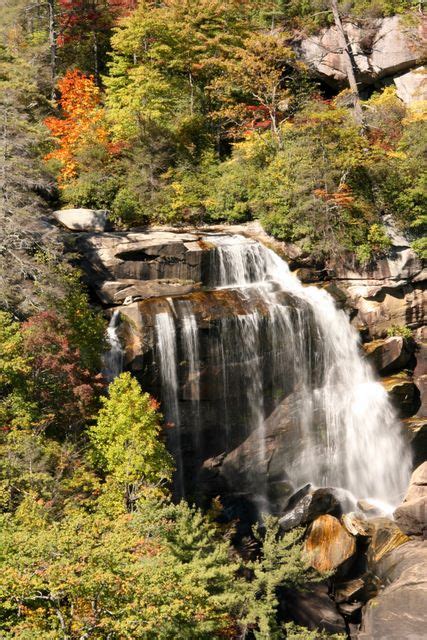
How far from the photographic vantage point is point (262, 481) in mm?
21734

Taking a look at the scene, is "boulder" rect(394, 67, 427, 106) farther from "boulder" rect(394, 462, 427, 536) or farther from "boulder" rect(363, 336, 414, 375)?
"boulder" rect(394, 462, 427, 536)

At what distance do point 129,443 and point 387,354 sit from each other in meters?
14.0

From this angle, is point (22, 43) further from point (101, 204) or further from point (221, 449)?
point (221, 449)

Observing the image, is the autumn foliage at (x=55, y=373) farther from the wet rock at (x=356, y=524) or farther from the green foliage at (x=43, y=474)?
the wet rock at (x=356, y=524)

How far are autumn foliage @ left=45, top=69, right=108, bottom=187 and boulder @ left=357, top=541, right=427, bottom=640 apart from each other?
23441mm

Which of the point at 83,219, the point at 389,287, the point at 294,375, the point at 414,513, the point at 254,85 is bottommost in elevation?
the point at 414,513

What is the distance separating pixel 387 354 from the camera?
80.3ft

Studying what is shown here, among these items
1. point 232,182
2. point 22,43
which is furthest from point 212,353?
point 22,43

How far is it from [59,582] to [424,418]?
19.9m

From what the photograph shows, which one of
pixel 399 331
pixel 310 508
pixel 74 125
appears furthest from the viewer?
pixel 74 125

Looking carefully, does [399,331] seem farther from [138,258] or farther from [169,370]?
[138,258]

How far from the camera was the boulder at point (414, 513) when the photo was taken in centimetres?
1914

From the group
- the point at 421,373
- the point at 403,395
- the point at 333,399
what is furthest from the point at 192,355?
the point at 421,373

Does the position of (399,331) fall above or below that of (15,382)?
above
